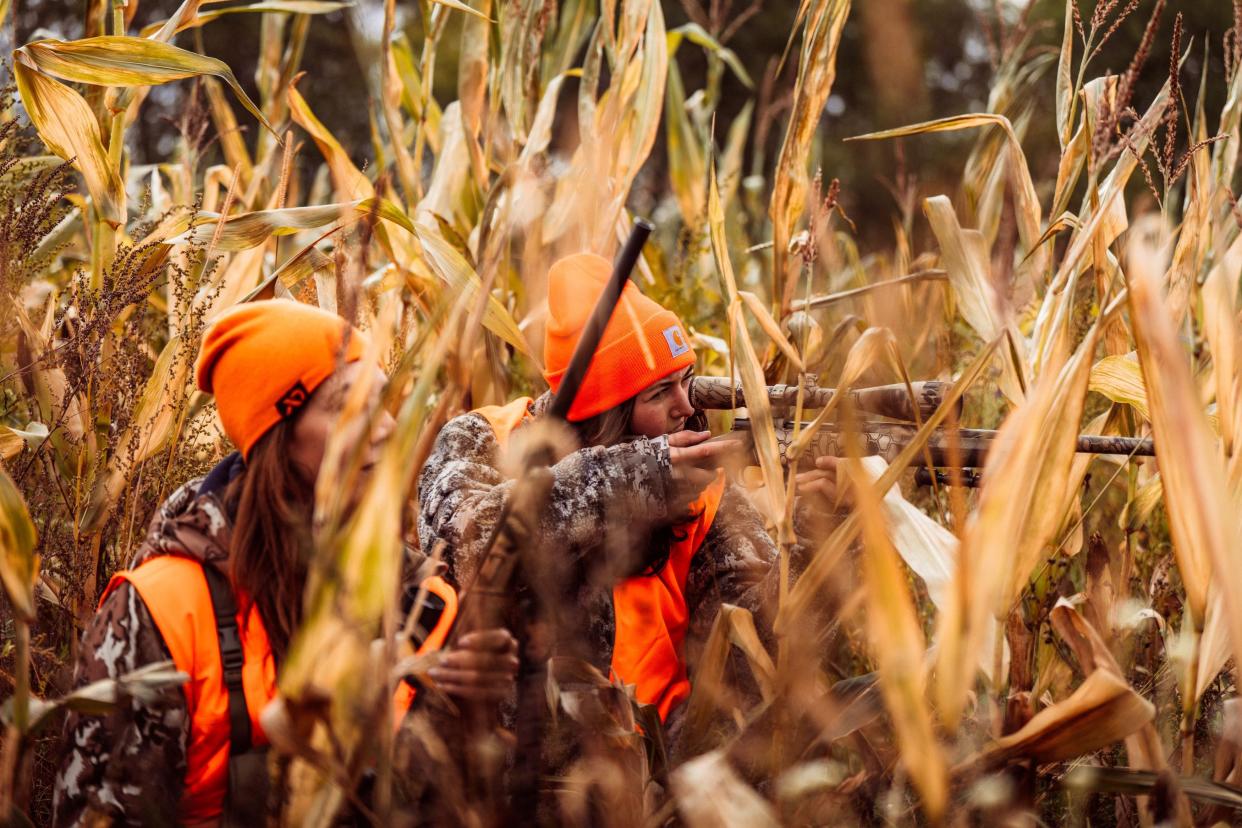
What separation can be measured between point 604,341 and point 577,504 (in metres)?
0.33

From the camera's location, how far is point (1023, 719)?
135 centimetres

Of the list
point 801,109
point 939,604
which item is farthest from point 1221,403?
point 801,109

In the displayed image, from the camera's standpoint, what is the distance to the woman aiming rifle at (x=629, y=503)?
5.48 ft

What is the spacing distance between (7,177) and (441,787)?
1730 mm

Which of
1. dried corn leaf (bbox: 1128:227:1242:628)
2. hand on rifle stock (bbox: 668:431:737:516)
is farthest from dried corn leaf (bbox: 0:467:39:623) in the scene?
dried corn leaf (bbox: 1128:227:1242:628)

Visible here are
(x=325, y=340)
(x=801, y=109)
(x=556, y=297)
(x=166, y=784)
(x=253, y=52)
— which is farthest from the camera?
(x=253, y=52)

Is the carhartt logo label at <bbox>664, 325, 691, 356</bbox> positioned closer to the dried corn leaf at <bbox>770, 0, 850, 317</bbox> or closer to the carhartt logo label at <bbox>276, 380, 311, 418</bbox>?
the dried corn leaf at <bbox>770, 0, 850, 317</bbox>

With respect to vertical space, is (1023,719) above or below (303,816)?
below

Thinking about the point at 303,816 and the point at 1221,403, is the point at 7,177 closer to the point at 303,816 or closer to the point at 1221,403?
the point at 303,816

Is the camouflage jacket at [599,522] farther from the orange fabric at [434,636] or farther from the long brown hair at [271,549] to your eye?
the long brown hair at [271,549]

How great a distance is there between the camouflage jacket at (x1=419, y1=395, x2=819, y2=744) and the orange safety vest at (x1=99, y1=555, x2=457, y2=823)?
45 centimetres

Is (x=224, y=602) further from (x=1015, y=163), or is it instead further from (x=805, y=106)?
(x=1015, y=163)

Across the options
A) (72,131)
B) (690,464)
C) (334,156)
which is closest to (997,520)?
(690,464)

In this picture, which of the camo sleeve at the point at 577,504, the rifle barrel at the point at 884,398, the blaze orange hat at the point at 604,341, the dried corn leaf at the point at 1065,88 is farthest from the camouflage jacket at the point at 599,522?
the dried corn leaf at the point at 1065,88
